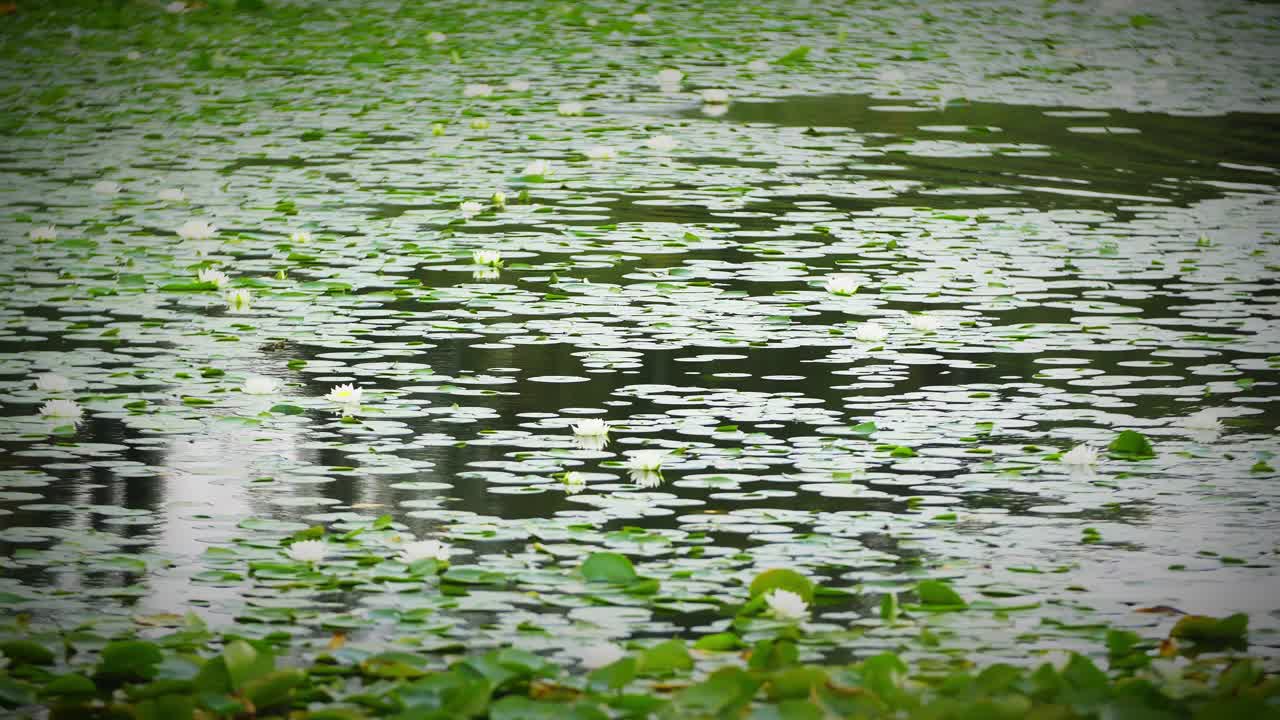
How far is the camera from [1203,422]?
4691 mm

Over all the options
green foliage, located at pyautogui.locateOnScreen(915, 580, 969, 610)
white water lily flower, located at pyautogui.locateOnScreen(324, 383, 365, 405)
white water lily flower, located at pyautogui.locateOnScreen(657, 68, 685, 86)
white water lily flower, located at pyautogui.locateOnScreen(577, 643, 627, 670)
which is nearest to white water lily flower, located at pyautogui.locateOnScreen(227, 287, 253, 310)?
white water lily flower, located at pyautogui.locateOnScreen(324, 383, 365, 405)

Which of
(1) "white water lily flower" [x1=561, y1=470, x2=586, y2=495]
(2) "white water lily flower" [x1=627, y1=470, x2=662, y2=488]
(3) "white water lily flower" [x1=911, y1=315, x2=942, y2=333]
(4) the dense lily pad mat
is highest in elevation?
(4) the dense lily pad mat

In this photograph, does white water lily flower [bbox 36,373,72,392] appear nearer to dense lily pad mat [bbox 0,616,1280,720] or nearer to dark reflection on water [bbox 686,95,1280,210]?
dense lily pad mat [bbox 0,616,1280,720]

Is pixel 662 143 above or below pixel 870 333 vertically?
below

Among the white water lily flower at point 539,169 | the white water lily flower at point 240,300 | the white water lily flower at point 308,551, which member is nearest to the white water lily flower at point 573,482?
the white water lily flower at point 308,551

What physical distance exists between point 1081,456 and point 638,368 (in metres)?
1.41

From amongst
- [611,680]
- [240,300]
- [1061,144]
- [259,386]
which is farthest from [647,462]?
[1061,144]

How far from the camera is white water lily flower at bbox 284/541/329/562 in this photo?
370 cm

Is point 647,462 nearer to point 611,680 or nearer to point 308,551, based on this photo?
point 308,551

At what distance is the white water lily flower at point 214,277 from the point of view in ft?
20.6

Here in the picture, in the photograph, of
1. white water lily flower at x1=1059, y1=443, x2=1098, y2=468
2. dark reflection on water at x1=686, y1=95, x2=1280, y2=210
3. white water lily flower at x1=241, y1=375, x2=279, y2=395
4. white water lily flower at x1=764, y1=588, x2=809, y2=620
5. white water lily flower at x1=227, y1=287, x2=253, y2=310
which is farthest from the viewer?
dark reflection on water at x1=686, y1=95, x2=1280, y2=210

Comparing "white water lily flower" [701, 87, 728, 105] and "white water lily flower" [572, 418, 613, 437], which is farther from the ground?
"white water lily flower" [572, 418, 613, 437]

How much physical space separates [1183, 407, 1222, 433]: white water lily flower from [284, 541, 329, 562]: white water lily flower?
Answer: 2340mm

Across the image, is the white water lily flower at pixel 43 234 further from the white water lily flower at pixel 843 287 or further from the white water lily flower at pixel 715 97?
the white water lily flower at pixel 715 97
